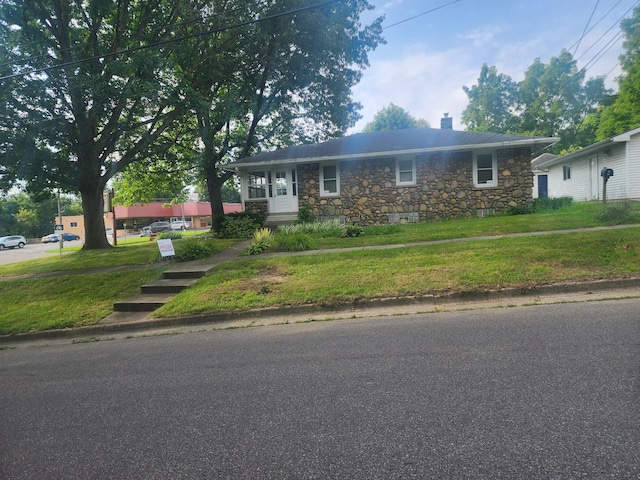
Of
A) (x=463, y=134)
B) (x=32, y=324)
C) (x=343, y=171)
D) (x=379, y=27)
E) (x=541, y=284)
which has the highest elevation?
(x=379, y=27)

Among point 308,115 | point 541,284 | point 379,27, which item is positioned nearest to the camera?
point 541,284

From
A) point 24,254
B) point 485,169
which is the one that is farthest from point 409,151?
point 24,254

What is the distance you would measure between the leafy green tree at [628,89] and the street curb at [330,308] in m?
28.3

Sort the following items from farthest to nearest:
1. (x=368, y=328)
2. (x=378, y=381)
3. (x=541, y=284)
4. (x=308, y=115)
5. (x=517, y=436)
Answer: (x=308, y=115), (x=541, y=284), (x=368, y=328), (x=378, y=381), (x=517, y=436)

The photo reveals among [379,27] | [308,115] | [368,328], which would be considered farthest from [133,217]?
[368,328]

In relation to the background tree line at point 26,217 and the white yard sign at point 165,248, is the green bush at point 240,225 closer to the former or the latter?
the white yard sign at point 165,248

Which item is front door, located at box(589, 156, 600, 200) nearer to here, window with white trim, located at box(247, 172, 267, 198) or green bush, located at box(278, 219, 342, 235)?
green bush, located at box(278, 219, 342, 235)

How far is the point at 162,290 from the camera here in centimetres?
814

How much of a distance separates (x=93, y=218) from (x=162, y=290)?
11330 mm

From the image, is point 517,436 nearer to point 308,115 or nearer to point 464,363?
point 464,363

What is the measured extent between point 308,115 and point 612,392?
22.8 m

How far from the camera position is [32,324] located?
6.96m

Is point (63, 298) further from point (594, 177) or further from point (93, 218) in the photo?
point (594, 177)

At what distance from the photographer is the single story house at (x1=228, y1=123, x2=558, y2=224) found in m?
14.8
